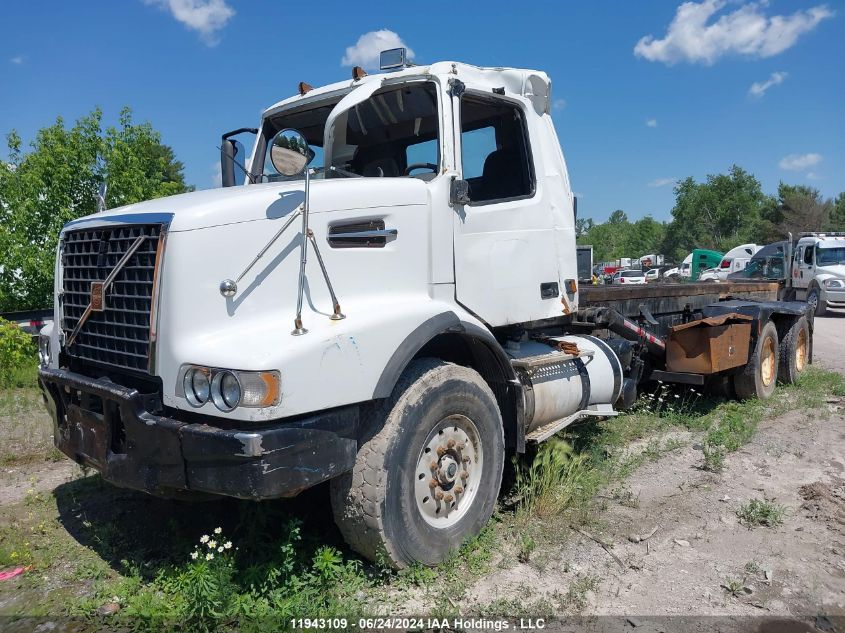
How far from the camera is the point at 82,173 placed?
10414 mm

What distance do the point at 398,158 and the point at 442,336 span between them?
1392 millimetres

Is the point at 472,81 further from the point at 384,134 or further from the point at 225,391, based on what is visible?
the point at 225,391

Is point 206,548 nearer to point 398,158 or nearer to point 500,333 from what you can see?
point 500,333

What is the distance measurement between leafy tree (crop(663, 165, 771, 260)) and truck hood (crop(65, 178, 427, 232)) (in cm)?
6321

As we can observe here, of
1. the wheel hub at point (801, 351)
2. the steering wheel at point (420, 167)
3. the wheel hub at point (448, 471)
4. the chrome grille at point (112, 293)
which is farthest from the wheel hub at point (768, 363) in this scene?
the chrome grille at point (112, 293)

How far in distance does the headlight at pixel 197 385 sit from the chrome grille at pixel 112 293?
12.9 inches

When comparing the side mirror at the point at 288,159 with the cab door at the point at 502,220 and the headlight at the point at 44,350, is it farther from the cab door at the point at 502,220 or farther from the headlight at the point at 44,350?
the headlight at the point at 44,350

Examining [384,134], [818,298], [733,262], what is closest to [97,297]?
[384,134]

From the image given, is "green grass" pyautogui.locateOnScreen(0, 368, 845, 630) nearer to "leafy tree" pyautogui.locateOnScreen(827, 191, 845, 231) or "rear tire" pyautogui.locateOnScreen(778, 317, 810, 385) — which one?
"rear tire" pyautogui.locateOnScreen(778, 317, 810, 385)

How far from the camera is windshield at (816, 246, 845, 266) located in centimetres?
2030

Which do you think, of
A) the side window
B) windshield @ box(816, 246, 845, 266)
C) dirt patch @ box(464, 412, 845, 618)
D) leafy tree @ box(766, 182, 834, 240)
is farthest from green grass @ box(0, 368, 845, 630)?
leafy tree @ box(766, 182, 834, 240)

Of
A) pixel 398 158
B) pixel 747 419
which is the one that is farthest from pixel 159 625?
pixel 747 419

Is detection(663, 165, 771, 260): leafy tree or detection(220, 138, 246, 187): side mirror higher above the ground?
detection(663, 165, 771, 260): leafy tree

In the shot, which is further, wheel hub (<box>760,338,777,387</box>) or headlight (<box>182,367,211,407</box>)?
wheel hub (<box>760,338,777,387</box>)
